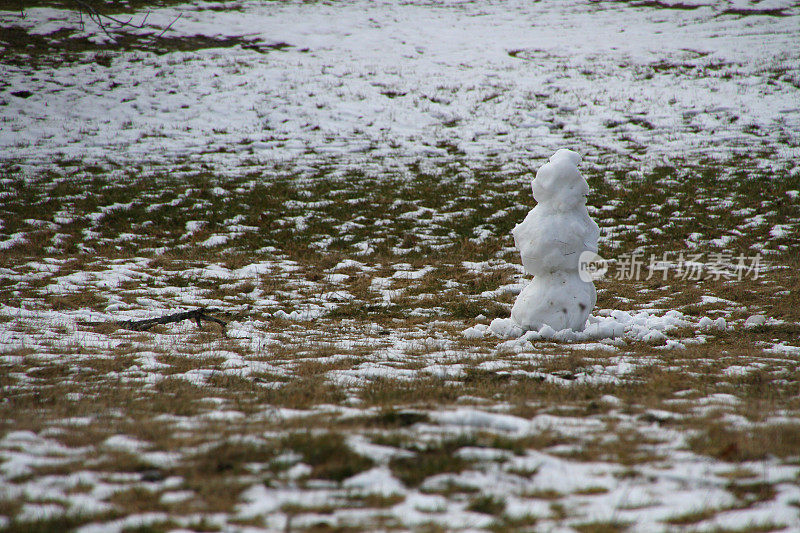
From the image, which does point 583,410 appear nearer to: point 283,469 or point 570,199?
point 283,469

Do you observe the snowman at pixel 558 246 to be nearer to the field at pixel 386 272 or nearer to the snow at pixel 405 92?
the field at pixel 386 272

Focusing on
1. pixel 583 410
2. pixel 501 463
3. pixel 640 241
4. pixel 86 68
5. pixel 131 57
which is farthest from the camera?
pixel 131 57

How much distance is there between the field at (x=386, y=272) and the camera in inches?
141

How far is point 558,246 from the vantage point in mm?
8625

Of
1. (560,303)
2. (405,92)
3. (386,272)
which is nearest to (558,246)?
(560,303)

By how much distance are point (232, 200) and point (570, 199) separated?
12.2 m

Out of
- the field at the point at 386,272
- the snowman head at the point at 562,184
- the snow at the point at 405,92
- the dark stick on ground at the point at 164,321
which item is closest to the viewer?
the field at the point at 386,272

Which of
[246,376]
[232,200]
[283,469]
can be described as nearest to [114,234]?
[232,200]

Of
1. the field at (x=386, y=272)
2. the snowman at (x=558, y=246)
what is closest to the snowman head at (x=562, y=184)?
the snowman at (x=558, y=246)

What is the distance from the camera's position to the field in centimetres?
359

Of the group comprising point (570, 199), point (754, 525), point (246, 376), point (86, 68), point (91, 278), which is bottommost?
point (91, 278)

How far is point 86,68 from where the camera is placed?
2827 centimetres

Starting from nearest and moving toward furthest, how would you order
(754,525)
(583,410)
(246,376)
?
(754,525) → (583,410) → (246,376)

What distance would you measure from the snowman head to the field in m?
2.01
